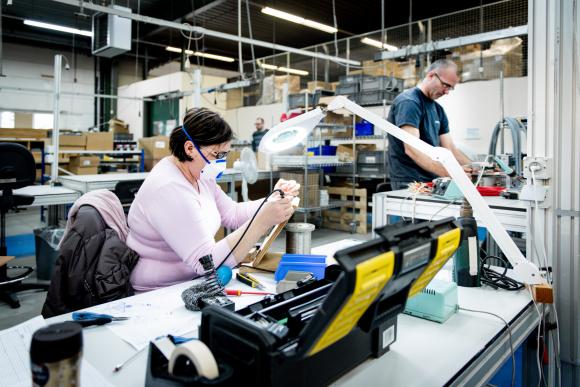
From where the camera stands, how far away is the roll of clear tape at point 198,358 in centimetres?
56

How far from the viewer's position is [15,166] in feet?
9.11

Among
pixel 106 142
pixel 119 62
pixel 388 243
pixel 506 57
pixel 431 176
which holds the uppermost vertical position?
pixel 119 62

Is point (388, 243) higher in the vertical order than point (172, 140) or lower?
lower

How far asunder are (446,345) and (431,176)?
174 centimetres

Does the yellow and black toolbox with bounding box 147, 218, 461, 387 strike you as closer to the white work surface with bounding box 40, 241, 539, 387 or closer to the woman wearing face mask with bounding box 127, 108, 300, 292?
the white work surface with bounding box 40, 241, 539, 387

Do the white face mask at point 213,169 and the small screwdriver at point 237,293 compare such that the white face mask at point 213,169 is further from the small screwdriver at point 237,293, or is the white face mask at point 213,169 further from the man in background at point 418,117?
the man in background at point 418,117

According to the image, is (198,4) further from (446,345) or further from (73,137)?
(446,345)

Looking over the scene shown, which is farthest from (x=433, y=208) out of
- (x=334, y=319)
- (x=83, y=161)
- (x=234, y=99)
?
(x=234, y=99)

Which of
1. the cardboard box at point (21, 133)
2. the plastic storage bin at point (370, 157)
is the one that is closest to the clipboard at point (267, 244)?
the plastic storage bin at point (370, 157)

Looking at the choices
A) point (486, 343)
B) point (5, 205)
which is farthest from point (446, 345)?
point (5, 205)

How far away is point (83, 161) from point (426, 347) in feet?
22.5

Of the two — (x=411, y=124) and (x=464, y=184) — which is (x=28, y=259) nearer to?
(x=411, y=124)

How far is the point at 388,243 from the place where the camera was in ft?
1.94

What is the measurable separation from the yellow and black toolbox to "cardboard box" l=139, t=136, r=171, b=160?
541 cm
